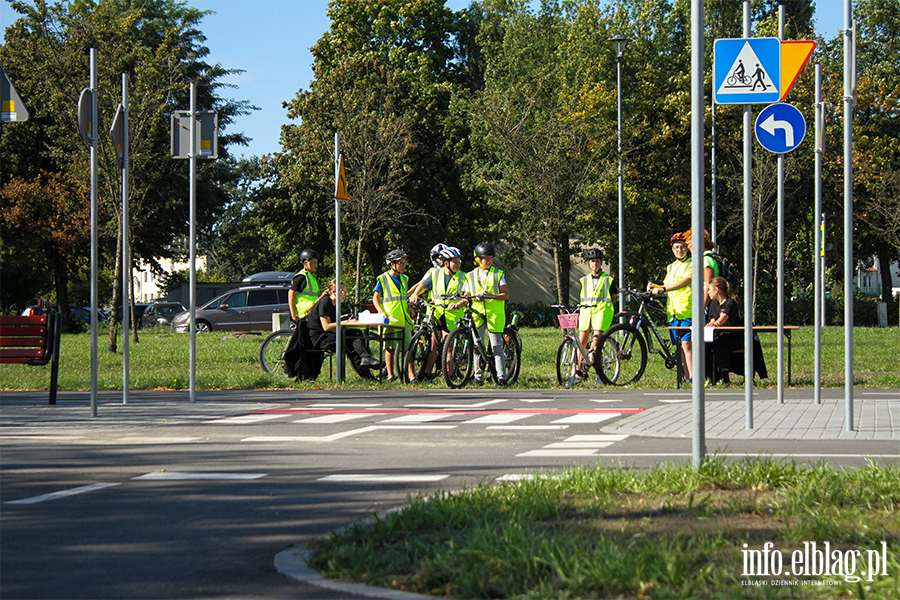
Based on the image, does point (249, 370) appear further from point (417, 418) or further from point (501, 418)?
point (501, 418)

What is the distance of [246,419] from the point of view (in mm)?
10133

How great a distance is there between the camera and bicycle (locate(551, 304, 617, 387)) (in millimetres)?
13367

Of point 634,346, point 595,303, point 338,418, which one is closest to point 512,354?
point 595,303

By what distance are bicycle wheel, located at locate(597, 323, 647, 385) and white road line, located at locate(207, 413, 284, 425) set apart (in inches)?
189

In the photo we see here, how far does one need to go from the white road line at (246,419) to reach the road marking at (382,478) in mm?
3465

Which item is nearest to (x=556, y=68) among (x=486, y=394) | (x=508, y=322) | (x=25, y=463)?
(x=508, y=322)

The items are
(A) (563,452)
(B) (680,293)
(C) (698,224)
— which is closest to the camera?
(C) (698,224)

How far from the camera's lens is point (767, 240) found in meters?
40.1

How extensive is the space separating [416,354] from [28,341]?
5205mm

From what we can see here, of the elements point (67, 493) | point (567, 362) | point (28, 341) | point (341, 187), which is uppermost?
point (341, 187)

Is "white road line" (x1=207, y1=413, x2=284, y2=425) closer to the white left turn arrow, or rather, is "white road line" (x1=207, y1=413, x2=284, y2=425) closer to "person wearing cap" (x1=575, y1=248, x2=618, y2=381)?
"person wearing cap" (x1=575, y1=248, x2=618, y2=381)

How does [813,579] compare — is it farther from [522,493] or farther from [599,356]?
[599,356]

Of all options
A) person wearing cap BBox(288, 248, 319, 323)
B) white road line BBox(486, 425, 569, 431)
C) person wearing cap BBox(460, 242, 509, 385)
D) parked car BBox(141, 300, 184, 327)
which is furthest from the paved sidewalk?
parked car BBox(141, 300, 184, 327)

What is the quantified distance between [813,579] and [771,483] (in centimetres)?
179
